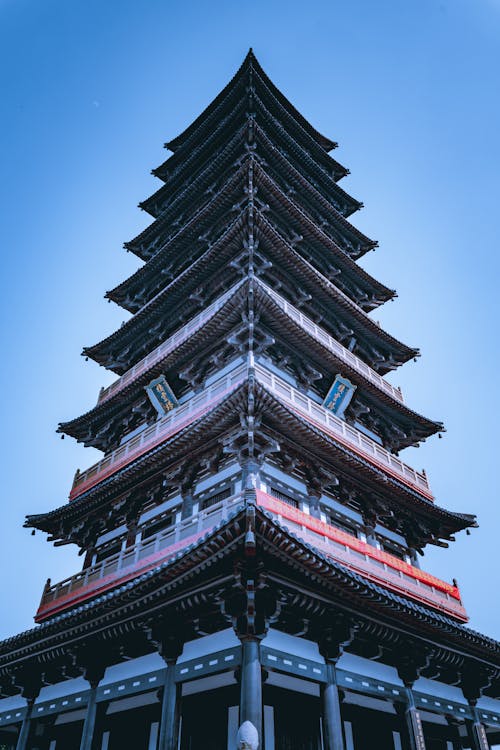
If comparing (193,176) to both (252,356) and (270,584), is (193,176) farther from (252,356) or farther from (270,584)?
(270,584)

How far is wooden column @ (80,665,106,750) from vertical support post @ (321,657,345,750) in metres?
5.36

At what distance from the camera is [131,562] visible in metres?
14.1

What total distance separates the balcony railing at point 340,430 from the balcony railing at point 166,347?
4.46 m

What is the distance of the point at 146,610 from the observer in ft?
36.3

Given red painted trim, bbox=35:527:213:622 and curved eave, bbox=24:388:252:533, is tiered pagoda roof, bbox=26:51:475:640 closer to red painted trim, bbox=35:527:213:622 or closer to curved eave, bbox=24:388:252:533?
curved eave, bbox=24:388:252:533

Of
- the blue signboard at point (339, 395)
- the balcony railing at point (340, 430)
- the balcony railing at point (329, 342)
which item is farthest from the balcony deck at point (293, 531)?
the balcony railing at point (329, 342)

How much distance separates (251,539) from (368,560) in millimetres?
6181

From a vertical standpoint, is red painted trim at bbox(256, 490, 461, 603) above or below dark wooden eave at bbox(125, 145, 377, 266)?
below

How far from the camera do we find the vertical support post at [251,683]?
8797 mm

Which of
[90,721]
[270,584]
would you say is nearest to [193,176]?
[270,584]

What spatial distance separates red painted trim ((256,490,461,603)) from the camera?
39.4 ft

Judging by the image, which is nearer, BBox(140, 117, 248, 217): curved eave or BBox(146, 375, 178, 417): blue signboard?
BBox(146, 375, 178, 417): blue signboard

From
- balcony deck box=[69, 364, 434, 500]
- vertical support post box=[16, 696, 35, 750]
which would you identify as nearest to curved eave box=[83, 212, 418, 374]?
balcony deck box=[69, 364, 434, 500]

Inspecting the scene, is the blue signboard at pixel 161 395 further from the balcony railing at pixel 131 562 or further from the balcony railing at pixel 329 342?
the balcony railing at pixel 131 562
